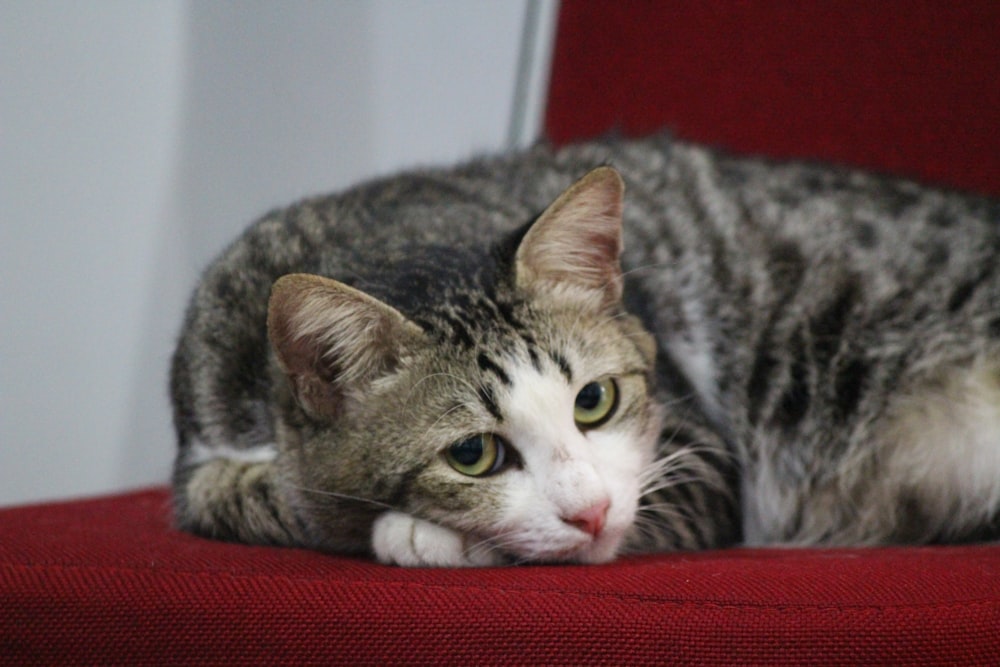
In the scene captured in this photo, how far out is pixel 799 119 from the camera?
1.75m

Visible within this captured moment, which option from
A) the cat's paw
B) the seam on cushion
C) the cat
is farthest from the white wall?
the seam on cushion

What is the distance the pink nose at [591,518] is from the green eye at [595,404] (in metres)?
0.12

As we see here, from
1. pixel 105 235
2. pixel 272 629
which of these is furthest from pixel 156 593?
pixel 105 235

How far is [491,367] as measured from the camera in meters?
0.93

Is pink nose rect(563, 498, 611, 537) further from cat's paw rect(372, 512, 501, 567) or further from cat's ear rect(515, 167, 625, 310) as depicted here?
cat's ear rect(515, 167, 625, 310)

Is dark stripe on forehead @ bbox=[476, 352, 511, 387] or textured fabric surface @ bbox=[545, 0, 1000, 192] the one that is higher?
textured fabric surface @ bbox=[545, 0, 1000, 192]

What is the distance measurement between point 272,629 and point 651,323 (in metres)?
0.74

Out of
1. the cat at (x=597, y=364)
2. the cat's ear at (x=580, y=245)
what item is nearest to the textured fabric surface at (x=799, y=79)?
the cat at (x=597, y=364)

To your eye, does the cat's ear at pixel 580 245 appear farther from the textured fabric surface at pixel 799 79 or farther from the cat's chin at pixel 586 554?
the textured fabric surface at pixel 799 79

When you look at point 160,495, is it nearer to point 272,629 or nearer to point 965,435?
point 272,629

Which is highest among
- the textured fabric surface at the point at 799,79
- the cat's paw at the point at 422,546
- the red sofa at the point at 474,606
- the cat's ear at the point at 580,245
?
the textured fabric surface at the point at 799,79

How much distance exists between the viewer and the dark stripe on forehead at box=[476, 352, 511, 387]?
92 cm

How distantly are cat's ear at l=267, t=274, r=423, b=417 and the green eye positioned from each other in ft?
0.62

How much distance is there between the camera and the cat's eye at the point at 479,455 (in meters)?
0.90
